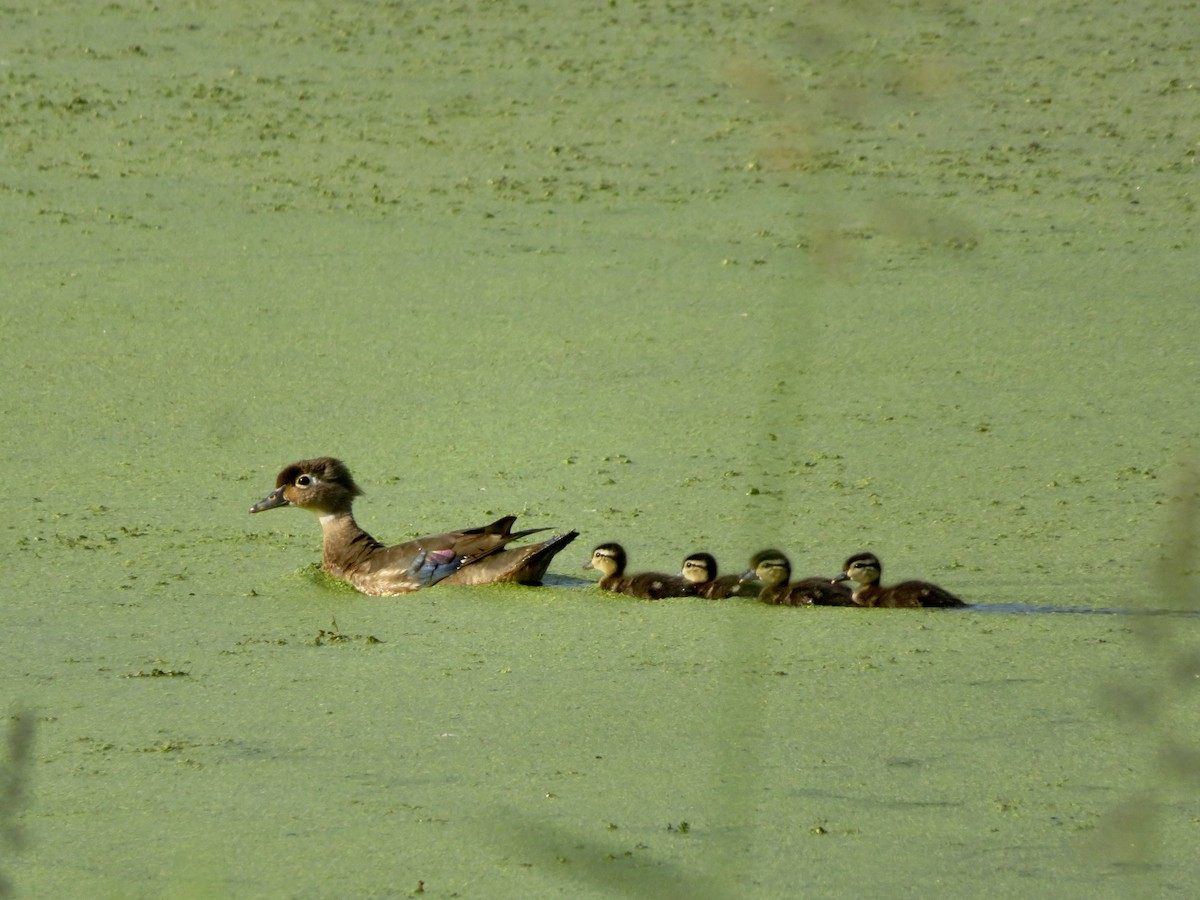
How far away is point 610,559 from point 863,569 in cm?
56

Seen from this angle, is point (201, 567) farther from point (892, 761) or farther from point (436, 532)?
point (892, 761)

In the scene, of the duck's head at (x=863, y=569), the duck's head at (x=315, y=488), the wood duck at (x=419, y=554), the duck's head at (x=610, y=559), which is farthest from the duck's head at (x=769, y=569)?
the duck's head at (x=315, y=488)

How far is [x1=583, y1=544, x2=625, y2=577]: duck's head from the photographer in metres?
4.52

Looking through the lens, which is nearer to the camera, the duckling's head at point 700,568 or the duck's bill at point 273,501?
the duckling's head at point 700,568

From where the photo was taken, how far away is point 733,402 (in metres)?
5.82

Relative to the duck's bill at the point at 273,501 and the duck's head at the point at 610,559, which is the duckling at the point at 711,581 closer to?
the duck's head at the point at 610,559

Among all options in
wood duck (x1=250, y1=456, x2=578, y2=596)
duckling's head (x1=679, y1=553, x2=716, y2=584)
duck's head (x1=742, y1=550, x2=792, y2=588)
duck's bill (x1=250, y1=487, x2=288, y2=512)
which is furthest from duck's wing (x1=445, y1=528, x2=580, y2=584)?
duck's bill (x1=250, y1=487, x2=288, y2=512)

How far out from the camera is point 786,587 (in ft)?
14.2

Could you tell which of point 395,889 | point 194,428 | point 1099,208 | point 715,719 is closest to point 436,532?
point 194,428

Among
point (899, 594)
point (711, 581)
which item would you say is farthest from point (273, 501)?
point (899, 594)

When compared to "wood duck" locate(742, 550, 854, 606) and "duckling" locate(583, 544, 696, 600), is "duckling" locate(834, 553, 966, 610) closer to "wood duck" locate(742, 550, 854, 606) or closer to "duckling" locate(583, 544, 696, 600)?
"wood duck" locate(742, 550, 854, 606)

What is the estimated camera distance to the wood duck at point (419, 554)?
4.55 m

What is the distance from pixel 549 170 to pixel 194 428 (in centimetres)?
230

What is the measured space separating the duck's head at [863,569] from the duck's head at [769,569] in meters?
0.11
